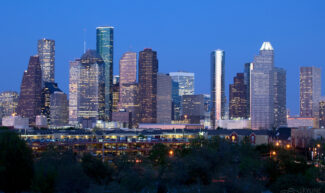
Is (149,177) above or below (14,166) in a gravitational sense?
below

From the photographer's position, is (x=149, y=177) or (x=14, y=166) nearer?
(x=149, y=177)

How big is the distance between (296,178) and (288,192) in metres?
4.90

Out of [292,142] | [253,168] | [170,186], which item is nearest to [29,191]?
[170,186]

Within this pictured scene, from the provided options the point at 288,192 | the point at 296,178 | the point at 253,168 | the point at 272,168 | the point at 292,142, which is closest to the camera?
the point at 288,192

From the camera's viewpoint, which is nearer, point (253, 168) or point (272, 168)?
point (253, 168)

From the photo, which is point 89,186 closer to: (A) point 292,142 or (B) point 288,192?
(B) point 288,192

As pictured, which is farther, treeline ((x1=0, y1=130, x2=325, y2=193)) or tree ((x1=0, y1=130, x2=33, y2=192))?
tree ((x1=0, y1=130, x2=33, y2=192))

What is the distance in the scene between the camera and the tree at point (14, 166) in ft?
178

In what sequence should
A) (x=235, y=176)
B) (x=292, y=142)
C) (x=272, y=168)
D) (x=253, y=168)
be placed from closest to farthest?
(x=235, y=176)
(x=253, y=168)
(x=272, y=168)
(x=292, y=142)

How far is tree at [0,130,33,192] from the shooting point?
54.2 m

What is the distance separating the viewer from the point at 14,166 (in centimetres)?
5547

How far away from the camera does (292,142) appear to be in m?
146

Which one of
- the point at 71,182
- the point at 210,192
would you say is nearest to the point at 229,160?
the point at 210,192

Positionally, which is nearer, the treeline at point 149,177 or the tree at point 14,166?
the treeline at point 149,177
